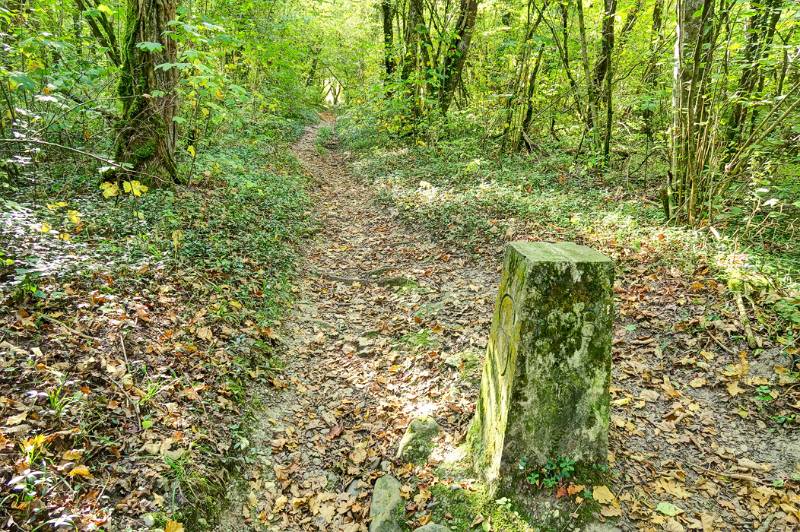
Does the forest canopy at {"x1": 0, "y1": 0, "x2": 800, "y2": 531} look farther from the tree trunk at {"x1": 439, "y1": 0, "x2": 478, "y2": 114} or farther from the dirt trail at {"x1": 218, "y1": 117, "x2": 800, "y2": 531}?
the tree trunk at {"x1": 439, "y1": 0, "x2": 478, "y2": 114}

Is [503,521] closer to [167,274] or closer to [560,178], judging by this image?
[167,274]

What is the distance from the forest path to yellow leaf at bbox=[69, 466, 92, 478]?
107 centimetres

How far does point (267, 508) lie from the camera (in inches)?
150

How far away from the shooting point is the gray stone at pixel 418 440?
4.12m

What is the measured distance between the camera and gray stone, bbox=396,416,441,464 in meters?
4.12

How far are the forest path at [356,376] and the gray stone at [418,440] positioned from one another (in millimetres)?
140

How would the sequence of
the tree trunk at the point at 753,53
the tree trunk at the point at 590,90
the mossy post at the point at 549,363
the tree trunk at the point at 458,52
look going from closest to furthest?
the mossy post at the point at 549,363, the tree trunk at the point at 753,53, the tree trunk at the point at 590,90, the tree trunk at the point at 458,52

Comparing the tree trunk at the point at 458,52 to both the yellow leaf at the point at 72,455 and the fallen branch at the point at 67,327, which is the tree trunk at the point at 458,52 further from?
the yellow leaf at the point at 72,455

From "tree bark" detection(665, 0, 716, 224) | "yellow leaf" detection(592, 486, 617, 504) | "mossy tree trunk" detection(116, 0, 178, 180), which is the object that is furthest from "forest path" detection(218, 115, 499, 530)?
"tree bark" detection(665, 0, 716, 224)

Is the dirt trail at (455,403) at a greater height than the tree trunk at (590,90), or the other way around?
the tree trunk at (590,90)

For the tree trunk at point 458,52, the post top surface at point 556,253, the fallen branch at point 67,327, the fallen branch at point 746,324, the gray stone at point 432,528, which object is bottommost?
the gray stone at point 432,528

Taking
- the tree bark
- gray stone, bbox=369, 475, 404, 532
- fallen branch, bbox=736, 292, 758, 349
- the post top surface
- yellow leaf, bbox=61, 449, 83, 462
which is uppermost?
the tree bark

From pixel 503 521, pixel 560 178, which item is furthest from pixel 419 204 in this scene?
pixel 503 521

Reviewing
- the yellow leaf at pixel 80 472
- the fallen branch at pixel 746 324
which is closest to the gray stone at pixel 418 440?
the yellow leaf at pixel 80 472
